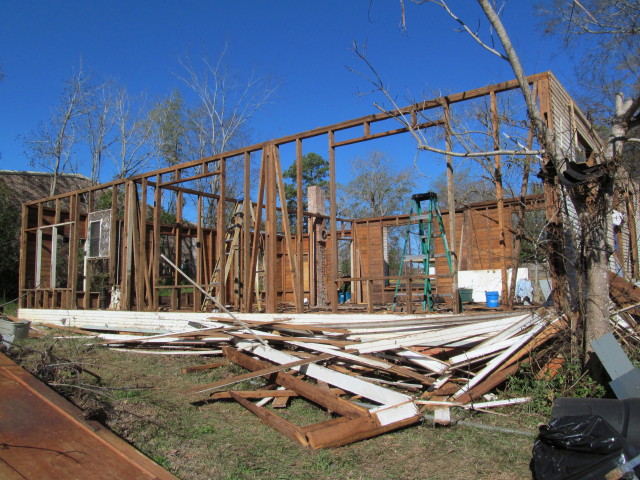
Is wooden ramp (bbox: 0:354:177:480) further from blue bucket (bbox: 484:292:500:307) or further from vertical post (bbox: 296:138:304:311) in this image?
blue bucket (bbox: 484:292:500:307)

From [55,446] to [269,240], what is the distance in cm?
622

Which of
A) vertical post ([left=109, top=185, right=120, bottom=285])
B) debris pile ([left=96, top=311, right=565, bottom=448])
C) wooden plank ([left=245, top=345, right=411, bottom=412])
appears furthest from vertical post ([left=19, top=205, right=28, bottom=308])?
wooden plank ([left=245, top=345, right=411, bottom=412])

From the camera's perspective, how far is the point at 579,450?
3158 millimetres

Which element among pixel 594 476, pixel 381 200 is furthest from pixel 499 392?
pixel 381 200

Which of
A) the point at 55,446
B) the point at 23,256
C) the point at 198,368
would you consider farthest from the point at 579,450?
the point at 23,256

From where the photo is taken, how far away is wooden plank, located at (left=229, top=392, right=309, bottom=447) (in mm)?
Result: 4180

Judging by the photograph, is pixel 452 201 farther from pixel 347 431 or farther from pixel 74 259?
pixel 74 259

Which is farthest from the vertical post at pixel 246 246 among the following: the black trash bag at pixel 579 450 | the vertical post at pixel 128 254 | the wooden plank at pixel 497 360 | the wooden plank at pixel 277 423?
the black trash bag at pixel 579 450

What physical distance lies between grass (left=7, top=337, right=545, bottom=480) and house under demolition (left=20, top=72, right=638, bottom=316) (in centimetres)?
206

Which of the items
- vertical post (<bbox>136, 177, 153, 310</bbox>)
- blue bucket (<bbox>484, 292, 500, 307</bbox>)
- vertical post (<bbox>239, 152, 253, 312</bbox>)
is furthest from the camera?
vertical post (<bbox>136, 177, 153, 310</bbox>)

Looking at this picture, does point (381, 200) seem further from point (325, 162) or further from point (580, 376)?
point (580, 376)

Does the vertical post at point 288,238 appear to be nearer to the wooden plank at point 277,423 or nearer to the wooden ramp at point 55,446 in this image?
the wooden plank at point 277,423

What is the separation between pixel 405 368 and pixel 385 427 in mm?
1476

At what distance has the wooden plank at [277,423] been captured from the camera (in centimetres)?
418
